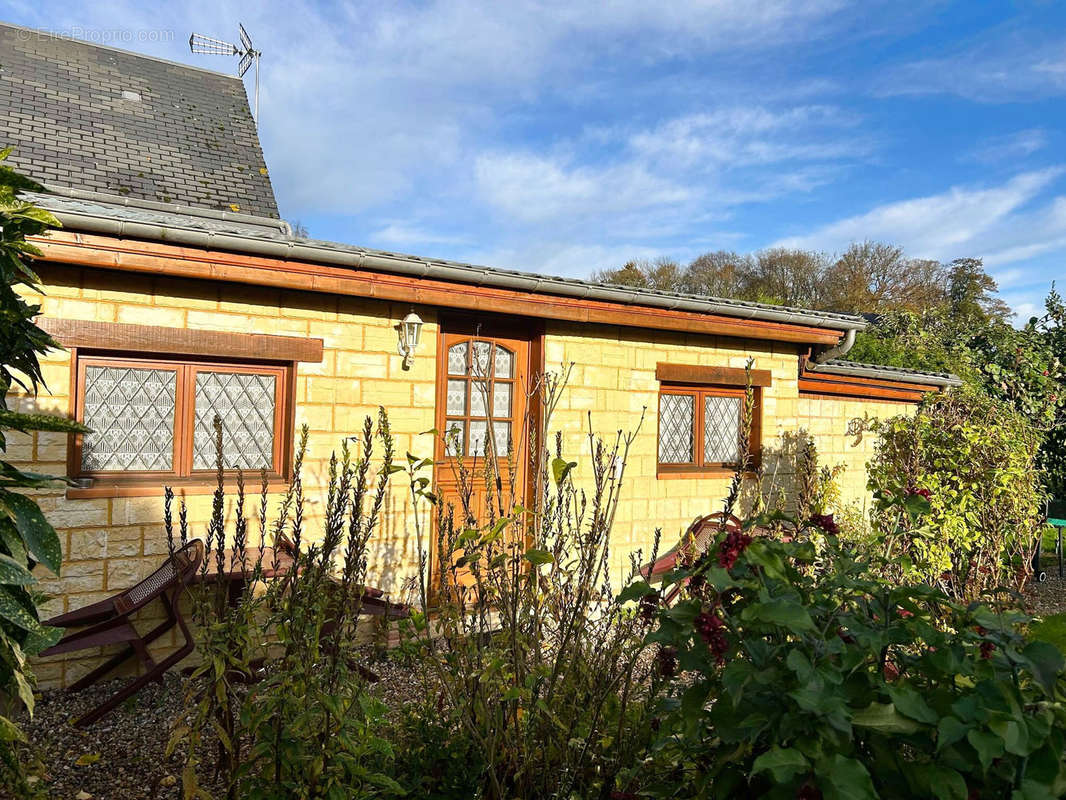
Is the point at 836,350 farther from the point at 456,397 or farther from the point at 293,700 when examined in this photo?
the point at 293,700

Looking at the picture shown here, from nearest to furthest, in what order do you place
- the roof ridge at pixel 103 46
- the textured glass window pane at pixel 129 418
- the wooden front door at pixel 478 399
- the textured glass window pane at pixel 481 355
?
the textured glass window pane at pixel 129 418 < the wooden front door at pixel 478 399 < the textured glass window pane at pixel 481 355 < the roof ridge at pixel 103 46

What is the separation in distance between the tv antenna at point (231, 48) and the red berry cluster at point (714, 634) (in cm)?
1672

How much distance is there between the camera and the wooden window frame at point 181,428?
4328 millimetres

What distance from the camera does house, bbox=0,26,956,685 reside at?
4.28 m

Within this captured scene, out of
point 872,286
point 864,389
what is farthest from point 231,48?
point 872,286

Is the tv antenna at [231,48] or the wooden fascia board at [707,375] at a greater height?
the tv antenna at [231,48]

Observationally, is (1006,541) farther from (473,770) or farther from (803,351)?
(473,770)

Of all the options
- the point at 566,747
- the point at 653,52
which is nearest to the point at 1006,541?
the point at 566,747

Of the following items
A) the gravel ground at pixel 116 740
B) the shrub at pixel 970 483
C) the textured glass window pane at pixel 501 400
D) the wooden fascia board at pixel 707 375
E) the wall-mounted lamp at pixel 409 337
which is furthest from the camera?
the wooden fascia board at pixel 707 375

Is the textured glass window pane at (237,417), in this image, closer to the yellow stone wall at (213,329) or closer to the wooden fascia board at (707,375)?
the yellow stone wall at (213,329)

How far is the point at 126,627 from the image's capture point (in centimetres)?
391

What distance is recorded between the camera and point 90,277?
14.2 feet

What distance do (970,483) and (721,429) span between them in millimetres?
2314

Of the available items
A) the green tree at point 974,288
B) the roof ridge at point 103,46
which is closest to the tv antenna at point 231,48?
the roof ridge at point 103,46
